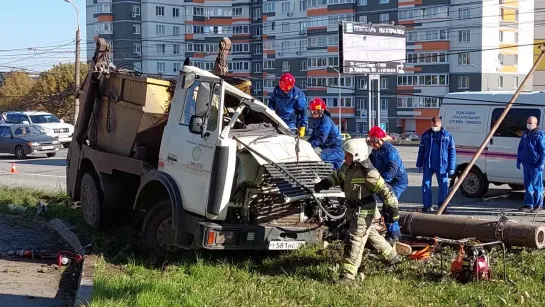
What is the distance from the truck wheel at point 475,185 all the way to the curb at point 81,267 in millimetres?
8599

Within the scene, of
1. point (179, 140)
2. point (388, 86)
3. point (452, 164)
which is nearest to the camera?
point (179, 140)

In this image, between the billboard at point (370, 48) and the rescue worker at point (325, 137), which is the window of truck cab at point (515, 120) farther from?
the billboard at point (370, 48)

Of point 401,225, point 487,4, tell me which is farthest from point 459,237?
point 487,4

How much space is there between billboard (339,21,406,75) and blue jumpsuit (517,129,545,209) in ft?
96.2

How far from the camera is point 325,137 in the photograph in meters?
10.2

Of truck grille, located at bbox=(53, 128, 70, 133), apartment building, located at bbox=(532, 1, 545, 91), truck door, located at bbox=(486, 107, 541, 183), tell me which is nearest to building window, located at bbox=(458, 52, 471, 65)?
apartment building, located at bbox=(532, 1, 545, 91)

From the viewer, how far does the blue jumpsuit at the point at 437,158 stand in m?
12.7

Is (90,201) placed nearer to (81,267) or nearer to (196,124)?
(81,267)

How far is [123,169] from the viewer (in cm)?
991

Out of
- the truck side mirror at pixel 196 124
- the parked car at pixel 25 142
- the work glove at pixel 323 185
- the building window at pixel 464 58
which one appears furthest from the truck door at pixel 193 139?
the building window at pixel 464 58

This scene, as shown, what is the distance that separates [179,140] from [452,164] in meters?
6.16

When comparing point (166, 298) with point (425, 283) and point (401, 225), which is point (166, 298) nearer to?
point (425, 283)

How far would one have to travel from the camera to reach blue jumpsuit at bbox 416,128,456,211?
12.7 meters

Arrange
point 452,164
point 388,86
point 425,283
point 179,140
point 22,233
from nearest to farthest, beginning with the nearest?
point 425,283 → point 179,140 → point 22,233 → point 452,164 → point 388,86
